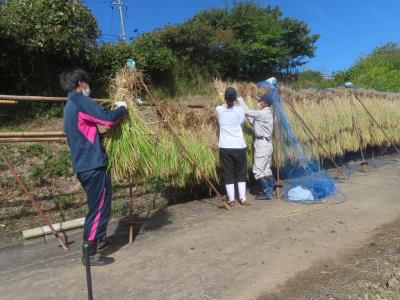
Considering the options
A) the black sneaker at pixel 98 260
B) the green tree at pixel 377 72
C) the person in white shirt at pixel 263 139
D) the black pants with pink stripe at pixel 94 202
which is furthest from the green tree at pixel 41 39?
the green tree at pixel 377 72

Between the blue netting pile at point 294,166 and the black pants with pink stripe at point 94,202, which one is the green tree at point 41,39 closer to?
the blue netting pile at point 294,166

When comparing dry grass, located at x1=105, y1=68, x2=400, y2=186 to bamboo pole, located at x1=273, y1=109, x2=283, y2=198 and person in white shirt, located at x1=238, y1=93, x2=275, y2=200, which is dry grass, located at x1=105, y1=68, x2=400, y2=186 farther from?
person in white shirt, located at x1=238, y1=93, x2=275, y2=200

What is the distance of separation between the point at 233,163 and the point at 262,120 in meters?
0.83

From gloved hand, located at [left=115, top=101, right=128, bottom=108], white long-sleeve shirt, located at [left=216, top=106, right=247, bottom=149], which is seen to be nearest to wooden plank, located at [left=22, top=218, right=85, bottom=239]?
gloved hand, located at [left=115, top=101, right=128, bottom=108]

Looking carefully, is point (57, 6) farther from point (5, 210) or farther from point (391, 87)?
point (391, 87)

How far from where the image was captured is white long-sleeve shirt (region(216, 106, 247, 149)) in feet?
19.3

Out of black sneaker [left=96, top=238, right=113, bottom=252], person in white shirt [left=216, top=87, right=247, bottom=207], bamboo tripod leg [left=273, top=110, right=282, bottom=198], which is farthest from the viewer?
bamboo tripod leg [left=273, top=110, right=282, bottom=198]

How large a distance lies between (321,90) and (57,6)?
640cm

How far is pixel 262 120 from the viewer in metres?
6.31

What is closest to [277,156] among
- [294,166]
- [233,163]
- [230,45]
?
[294,166]

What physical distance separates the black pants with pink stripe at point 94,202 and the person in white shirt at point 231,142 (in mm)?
2283

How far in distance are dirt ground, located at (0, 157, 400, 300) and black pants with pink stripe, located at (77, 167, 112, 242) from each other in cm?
36

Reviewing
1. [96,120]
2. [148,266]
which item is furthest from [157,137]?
[148,266]

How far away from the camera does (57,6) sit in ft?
31.7
